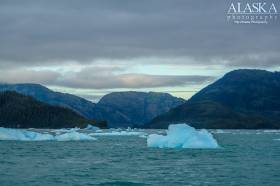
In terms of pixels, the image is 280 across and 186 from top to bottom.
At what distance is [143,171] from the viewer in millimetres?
34750

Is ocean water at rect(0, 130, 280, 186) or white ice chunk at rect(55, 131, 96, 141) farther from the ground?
ocean water at rect(0, 130, 280, 186)

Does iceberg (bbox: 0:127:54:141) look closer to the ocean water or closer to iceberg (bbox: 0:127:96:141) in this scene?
iceberg (bbox: 0:127:96:141)

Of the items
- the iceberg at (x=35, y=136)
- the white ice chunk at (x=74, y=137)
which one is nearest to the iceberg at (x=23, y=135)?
the iceberg at (x=35, y=136)

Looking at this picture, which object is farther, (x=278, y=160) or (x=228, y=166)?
Result: (x=278, y=160)

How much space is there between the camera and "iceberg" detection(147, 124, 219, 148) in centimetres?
5666

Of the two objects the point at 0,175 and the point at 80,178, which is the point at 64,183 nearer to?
the point at 80,178

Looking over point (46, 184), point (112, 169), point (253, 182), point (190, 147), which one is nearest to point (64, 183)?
point (46, 184)

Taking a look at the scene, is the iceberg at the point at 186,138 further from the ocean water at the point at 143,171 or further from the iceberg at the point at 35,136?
the iceberg at the point at 35,136

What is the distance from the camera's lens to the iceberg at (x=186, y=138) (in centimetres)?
5666

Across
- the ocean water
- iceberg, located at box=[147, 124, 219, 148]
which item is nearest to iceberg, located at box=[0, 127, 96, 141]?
iceberg, located at box=[147, 124, 219, 148]

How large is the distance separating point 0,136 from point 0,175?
59.0m

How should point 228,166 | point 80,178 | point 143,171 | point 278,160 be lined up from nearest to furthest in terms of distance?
point 80,178 < point 143,171 < point 228,166 < point 278,160

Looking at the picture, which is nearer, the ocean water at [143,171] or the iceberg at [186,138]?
the ocean water at [143,171]

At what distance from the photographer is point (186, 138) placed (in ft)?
193
